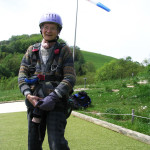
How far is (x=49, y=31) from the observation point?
272 centimetres

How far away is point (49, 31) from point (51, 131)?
3.76 feet

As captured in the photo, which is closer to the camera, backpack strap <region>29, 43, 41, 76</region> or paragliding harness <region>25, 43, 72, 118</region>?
paragliding harness <region>25, 43, 72, 118</region>

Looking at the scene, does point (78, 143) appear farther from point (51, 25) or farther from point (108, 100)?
point (108, 100)

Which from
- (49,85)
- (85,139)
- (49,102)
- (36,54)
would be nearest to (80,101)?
(85,139)

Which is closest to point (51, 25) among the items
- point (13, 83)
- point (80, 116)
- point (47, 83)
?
point (47, 83)

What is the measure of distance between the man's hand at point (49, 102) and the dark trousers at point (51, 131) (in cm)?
15

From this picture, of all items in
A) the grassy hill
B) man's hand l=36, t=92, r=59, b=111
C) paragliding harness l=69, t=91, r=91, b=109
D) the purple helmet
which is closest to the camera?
man's hand l=36, t=92, r=59, b=111

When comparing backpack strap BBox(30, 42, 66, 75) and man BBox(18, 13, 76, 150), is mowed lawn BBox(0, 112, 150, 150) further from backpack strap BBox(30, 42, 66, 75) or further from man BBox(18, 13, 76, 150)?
backpack strap BBox(30, 42, 66, 75)

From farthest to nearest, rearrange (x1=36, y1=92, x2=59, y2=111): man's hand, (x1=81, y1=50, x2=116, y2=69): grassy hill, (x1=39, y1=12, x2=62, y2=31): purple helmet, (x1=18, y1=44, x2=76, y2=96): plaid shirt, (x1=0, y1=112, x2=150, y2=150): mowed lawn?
(x1=81, y1=50, x2=116, y2=69): grassy hill < (x1=0, y1=112, x2=150, y2=150): mowed lawn < (x1=39, y1=12, x2=62, y2=31): purple helmet < (x1=18, y1=44, x2=76, y2=96): plaid shirt < (x1=36, y1=92, x2=59, y2=111): man's hand

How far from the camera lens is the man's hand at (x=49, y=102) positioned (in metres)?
2.37

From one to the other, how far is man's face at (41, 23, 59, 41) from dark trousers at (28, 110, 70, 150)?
894 mm

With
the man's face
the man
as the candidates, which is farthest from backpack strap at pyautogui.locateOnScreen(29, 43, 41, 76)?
the man's face

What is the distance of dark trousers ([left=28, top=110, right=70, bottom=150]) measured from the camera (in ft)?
7.98

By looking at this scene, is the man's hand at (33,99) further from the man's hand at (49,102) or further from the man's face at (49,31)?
the man's face at (49,31)
